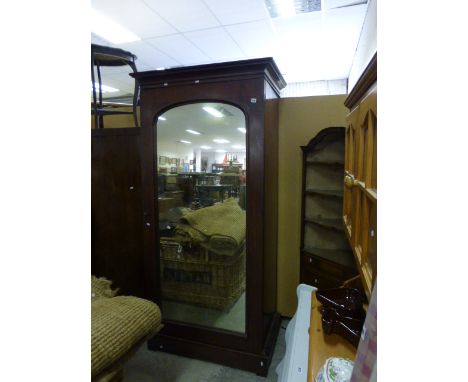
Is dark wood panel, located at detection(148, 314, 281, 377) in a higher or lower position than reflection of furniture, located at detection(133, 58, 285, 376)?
lower

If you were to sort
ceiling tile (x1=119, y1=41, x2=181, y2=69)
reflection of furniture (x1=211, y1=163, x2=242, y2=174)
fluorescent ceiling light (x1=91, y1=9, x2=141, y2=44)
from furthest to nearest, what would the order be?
ceiling tile (x1=119, y1=41, x2=181, y2=69), fluorescent ceiling light (x1=91, y1=9, x2=141, y2=44), reflection of furniture (x1=211, y1=163, x2=242, y2=174)

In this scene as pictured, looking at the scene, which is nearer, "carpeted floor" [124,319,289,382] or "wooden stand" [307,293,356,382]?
"wooden stand" [307,293,356,382]

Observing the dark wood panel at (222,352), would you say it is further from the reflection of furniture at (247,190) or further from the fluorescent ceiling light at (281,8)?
the fluorescent ceiling light at (281,8)

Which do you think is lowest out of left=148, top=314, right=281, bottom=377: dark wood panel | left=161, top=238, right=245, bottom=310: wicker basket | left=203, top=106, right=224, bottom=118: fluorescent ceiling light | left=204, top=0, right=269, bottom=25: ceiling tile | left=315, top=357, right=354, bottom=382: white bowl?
left=148, top=314, right=281, bottom=377: dark wood panel

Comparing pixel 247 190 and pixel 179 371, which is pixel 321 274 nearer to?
pixel 247 190

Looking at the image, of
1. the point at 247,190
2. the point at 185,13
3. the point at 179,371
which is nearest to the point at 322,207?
the point at 247,190

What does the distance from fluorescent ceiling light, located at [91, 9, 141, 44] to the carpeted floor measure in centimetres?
305

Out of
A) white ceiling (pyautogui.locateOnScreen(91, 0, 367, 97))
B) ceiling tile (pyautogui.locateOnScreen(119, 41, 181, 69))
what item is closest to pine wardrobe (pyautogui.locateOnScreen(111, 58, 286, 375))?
white ceiling (pyautogui.locateOnScreen(91, 0, 367, 97))

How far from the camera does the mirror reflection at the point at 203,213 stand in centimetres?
182

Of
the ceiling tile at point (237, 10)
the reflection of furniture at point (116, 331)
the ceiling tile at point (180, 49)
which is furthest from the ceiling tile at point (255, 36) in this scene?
the reflection of furniture at point (116, 331)

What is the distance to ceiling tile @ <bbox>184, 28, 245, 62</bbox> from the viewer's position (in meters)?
3.09

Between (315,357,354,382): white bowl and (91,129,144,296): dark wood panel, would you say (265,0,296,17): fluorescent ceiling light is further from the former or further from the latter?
(315,357,354,382): white bowl

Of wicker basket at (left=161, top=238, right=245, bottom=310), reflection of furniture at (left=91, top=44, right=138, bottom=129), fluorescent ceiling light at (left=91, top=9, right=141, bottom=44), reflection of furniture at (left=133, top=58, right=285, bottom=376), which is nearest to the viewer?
reflection of furniture at (left=133, top=58, right=285, bottom=376)
